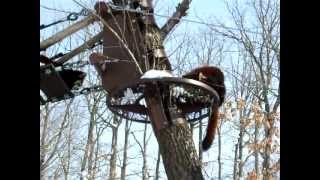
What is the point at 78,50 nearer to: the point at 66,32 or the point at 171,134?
the point at 66,32

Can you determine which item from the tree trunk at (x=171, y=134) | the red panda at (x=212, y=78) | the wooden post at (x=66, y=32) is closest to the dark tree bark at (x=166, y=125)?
the tree trunk at (x=171, y=134)

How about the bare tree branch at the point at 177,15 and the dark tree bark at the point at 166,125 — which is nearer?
the dark tree bark at the point at 166,125

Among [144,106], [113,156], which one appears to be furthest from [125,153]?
[144,106]

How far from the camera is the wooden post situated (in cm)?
437

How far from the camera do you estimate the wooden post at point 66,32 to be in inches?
172

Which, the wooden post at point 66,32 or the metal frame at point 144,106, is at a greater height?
the wooden post at point 66,32

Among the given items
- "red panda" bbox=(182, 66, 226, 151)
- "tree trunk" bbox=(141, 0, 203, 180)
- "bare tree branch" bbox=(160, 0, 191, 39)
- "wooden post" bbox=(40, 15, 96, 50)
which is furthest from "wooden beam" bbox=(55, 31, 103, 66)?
"red panda" bbox=(182, 66, 226, 151)

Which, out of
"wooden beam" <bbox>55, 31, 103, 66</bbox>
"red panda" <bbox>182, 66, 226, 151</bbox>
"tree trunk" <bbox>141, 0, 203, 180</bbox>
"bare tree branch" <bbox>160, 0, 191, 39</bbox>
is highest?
"bare tree branch" <bbox>160, 0, 191, 39</bbox>

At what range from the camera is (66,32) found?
4.50 meters

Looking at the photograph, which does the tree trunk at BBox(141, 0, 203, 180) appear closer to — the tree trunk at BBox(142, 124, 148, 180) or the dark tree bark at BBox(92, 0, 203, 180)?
the dark tree bark at BBox(92, 0, 203, 180)

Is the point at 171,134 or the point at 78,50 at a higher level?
the point at 78,50

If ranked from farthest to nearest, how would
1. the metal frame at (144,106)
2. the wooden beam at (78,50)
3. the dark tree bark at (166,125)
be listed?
the dark tree bark at (166,125)
the wooden beam at (78,50)
the metal frame at (144,106)

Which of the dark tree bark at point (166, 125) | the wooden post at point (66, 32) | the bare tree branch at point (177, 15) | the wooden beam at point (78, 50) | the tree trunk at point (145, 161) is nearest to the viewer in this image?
the wooden post at point (66, 32)

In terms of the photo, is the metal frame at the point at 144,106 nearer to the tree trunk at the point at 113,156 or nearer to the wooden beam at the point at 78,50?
the wooden beam at the point at 78,50
